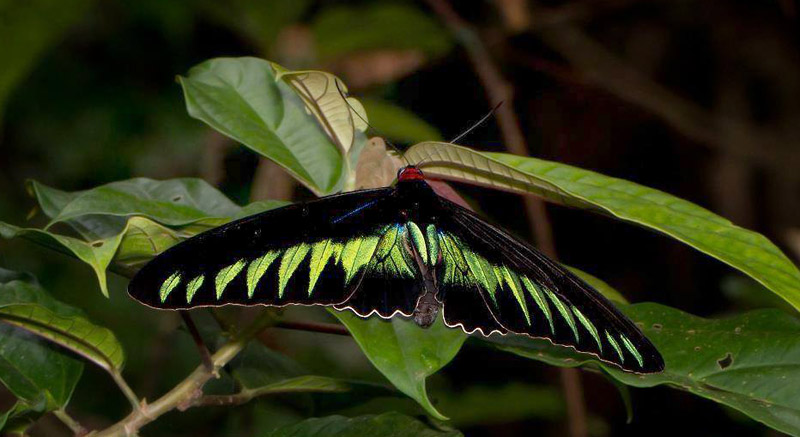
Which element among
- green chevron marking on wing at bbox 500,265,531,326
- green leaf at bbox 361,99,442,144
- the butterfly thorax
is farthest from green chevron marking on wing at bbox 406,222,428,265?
green leaf at bbox 361,99,442,144

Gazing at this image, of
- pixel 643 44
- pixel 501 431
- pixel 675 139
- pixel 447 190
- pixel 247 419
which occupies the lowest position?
pixel 501 431

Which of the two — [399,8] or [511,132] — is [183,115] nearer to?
[399,8]

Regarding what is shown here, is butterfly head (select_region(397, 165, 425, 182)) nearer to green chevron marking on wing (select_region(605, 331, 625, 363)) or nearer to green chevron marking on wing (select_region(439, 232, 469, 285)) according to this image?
green chevron marking on wing (select_region(439, 232, 469, 285))

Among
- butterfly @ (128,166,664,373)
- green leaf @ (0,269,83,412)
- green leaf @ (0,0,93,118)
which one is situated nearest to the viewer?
butterfly @ (128,166,664,373)

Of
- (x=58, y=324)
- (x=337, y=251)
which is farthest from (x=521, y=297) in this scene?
(x=58, y=324)

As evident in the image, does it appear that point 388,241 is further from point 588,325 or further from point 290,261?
point 588,325

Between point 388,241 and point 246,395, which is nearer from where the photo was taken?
point 388,241

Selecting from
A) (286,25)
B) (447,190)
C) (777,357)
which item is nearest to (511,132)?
(286,25)
